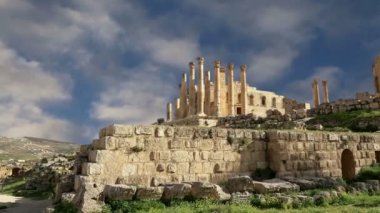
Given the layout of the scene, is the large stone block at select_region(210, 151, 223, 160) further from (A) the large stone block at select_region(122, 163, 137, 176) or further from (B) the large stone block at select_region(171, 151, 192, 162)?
(A) the large stone block at select_region(122, 163, 137, 176)

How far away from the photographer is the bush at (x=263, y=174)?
38.7 ft

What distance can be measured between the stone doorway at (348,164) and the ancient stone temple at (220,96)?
123ft

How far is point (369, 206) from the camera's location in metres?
8.60

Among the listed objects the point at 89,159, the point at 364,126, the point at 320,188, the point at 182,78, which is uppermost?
the point at 182,78

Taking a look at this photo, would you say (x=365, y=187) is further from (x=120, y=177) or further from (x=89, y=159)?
(x=89, y=159)

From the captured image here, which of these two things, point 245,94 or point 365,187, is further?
point 245,94

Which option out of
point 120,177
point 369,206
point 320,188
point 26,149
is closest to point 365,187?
point 320,188

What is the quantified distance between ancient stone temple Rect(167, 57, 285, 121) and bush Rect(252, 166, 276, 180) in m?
39.4

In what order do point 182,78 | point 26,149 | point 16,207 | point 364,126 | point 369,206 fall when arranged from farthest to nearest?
point 26,149 → point 182,78 → point 364,126 → point 16,207 → point 369,206

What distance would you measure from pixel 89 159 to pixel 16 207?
18.2 ft

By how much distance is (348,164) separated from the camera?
14.1m

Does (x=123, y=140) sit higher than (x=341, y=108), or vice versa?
(x=341, y=108)

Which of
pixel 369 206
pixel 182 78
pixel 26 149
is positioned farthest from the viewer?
pixel 26 149

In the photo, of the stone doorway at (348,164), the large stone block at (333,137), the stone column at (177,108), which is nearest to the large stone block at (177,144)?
the large stone block at (333,137)
